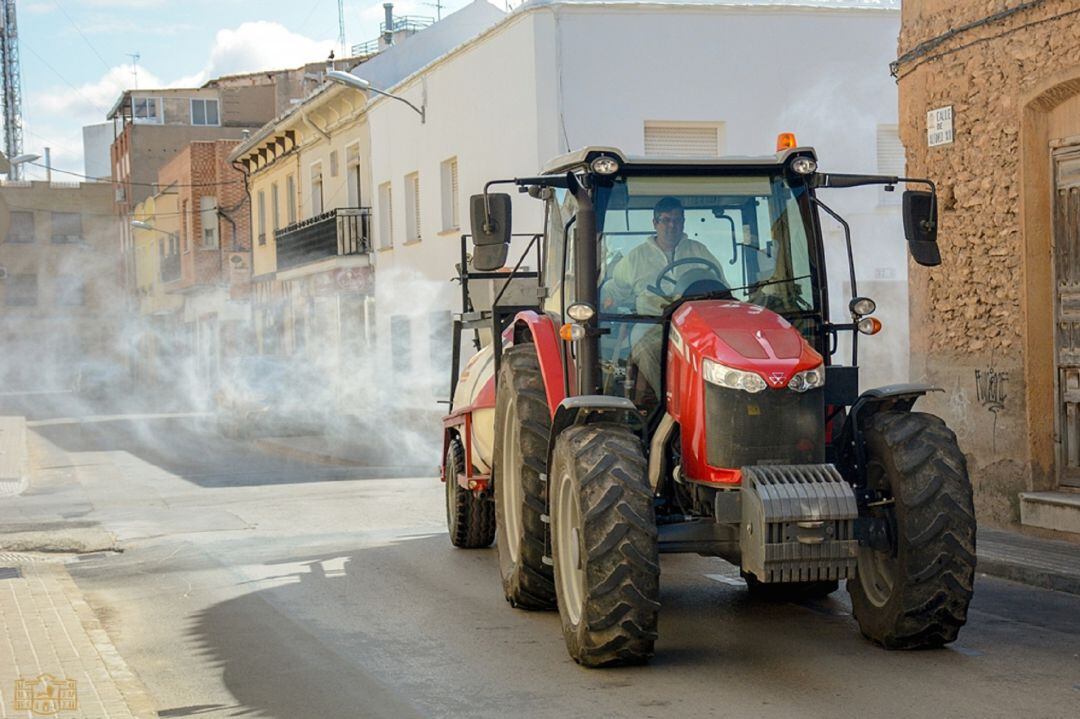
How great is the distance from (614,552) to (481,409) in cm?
434

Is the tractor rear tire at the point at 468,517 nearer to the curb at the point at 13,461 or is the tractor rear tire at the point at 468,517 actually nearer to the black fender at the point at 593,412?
the black fender at the point at 593,412

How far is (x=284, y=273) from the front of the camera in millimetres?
38219

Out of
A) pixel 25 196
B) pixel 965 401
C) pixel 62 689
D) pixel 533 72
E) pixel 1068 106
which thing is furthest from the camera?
pixel 25 196

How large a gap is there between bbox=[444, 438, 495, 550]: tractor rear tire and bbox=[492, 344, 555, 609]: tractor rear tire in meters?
2.46

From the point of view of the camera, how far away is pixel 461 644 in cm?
808

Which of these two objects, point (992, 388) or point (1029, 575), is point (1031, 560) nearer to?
point (1029, 575)

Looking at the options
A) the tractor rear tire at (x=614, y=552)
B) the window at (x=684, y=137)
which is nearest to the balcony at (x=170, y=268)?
the window at (x=684, y=137)

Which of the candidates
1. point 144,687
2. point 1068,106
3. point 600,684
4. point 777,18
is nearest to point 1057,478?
point 1068,106

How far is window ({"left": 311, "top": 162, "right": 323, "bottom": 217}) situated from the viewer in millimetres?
36875

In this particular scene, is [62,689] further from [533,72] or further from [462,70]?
[462,70]

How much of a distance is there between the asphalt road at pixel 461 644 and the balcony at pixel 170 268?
43278mm

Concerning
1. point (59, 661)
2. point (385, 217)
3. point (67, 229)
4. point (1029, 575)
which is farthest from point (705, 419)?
point (67, 229)

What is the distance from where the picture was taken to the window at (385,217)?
31.4 meters

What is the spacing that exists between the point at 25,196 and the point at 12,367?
8.89 metres
